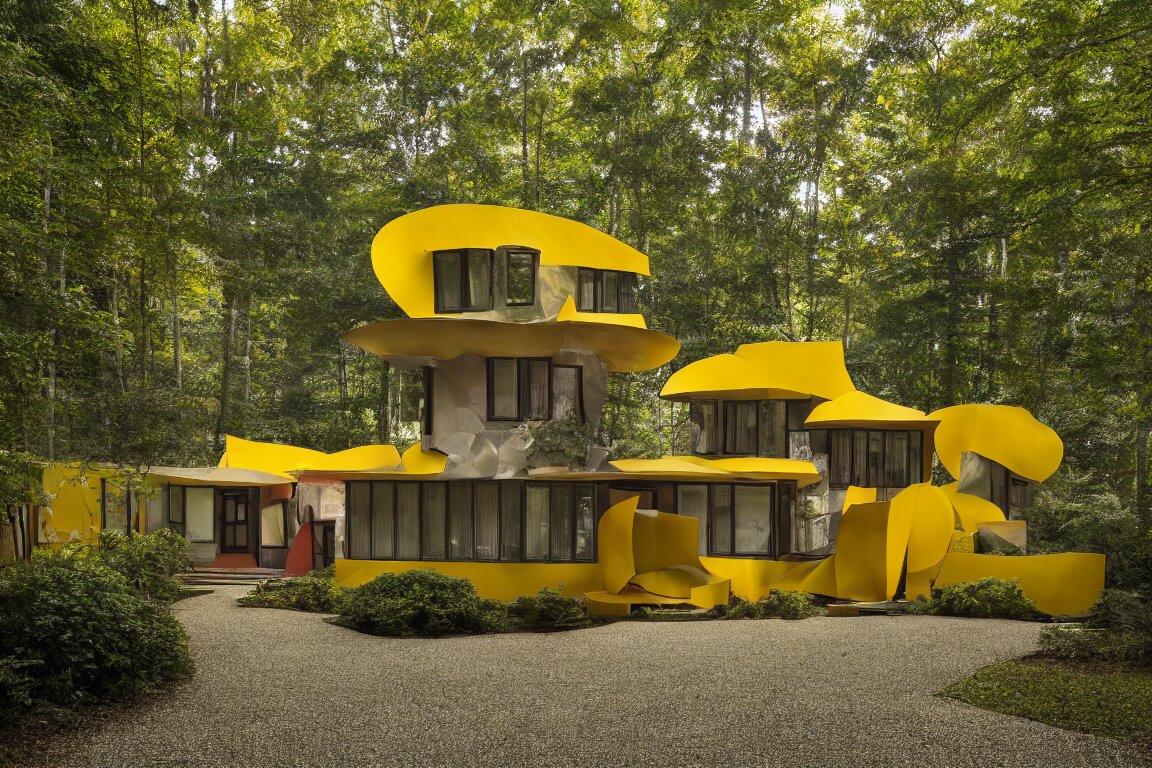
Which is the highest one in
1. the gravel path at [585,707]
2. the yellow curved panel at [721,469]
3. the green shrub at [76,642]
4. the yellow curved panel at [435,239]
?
the yellow curved panel at [435,239]

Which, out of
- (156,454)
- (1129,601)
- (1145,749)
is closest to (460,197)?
(156,454)

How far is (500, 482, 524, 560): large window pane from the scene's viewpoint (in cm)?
1780

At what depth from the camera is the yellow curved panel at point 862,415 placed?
20281 mm

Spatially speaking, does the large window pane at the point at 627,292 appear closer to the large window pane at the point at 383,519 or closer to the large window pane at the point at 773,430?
the large window pane at the point at 773,430

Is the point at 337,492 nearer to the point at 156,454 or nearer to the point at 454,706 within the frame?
the point at 156,454

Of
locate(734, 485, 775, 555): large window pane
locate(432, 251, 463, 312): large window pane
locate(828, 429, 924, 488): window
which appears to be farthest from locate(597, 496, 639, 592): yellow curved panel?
locate(828, 429, 924, 488): window

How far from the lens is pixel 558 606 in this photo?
14.3m

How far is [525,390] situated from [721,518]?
17.2 ft

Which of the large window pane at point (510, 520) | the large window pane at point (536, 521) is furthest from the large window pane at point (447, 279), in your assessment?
the large window pane at point (536, 521)

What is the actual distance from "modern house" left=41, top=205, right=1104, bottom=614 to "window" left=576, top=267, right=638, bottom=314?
0.05 m

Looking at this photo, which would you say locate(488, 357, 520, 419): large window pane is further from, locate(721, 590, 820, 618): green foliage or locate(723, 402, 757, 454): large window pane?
locate(723, 402, 757, 454): large window pane

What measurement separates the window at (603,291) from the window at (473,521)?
175 inches

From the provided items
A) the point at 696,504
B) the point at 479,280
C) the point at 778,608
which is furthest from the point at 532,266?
the point at 778,608

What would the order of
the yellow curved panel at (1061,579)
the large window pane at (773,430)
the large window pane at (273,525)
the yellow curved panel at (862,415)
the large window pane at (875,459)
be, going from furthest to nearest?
the large window pane at (273,525), the large window pane at (773,430), the large window pane at (875,459), the yellow curved panel at (862,415), the yellow curved panel at (1061,579)
